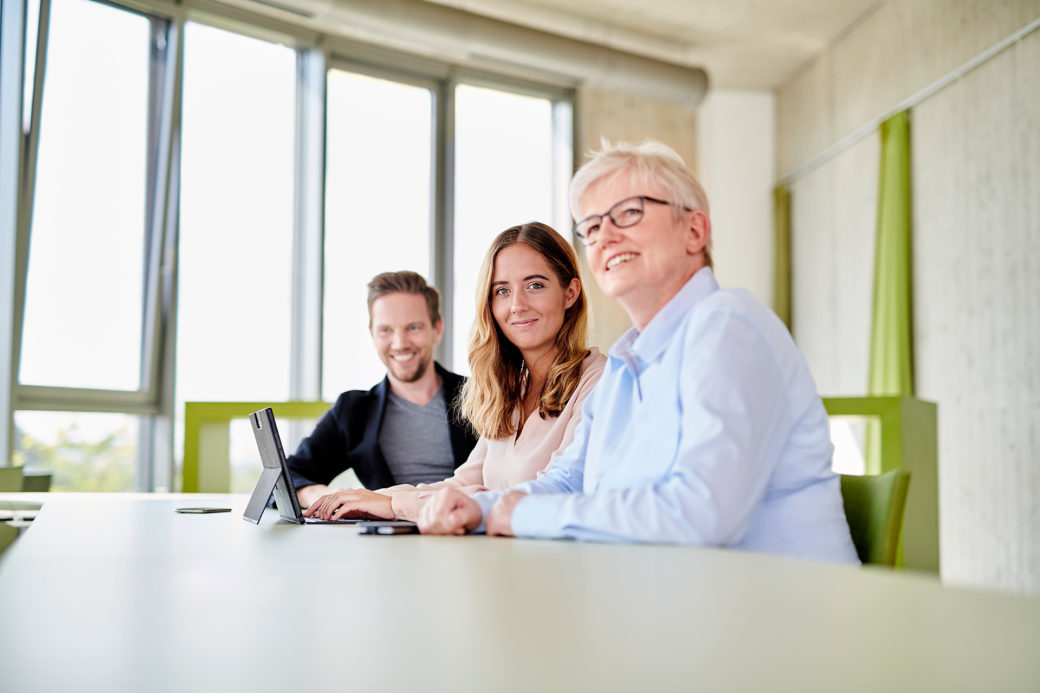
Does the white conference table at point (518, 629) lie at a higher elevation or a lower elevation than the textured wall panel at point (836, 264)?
lower

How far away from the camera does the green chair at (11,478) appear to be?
3227 mm

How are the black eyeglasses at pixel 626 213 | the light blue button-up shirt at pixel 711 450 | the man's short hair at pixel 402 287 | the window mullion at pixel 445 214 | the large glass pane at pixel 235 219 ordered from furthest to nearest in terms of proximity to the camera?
the window mullion at pixel 445 214
the large glass pane at pixel 235 219
the man's short hair at pixel 402 287
the black eyeglasses at pixel 626 213
the light blue button-up shirt at pixel 711 450

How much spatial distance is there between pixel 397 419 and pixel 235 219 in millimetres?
3200

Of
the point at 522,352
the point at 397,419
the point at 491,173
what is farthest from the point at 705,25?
the point at 522,352

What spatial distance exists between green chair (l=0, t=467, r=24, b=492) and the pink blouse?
5.61ft

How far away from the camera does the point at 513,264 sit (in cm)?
254

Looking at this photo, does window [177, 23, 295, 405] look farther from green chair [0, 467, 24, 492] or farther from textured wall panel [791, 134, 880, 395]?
textured wall panel [791, 134, 880, 395]

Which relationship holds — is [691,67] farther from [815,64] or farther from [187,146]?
[187,146]

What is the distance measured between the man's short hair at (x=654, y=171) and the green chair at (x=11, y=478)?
2514 mm

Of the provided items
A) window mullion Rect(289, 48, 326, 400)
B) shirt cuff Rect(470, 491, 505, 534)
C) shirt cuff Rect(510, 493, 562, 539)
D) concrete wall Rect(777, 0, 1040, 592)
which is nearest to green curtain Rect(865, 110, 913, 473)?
concrete wall Rect(777, 0, 1040, 592)

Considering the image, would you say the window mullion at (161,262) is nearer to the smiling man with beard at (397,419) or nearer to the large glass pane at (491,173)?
the large glass pane at (491,173)

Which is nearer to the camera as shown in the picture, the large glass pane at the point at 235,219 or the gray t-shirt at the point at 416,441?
the gray t-shirt at the point at 416,441

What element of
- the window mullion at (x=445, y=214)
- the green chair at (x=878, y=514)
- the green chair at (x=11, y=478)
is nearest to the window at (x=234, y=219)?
the window mullion at (x=445, y=214)

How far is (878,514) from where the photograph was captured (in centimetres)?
148
